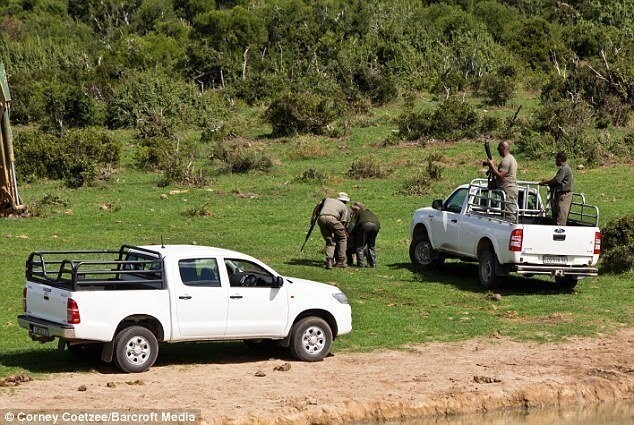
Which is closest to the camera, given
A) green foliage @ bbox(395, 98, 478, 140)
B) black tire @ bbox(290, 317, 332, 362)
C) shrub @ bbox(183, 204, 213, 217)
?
black tire @ bbox(290, 317, 332, 362)

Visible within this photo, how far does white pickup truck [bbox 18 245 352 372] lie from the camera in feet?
49.8

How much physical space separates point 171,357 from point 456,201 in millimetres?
8607

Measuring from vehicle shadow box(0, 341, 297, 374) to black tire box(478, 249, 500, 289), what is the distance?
5760 millimetres

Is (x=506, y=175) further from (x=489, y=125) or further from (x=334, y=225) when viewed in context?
(x=489, y=125)

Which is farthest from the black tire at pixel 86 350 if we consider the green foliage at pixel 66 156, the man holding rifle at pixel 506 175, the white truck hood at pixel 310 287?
the green foliage at pixel 66 156

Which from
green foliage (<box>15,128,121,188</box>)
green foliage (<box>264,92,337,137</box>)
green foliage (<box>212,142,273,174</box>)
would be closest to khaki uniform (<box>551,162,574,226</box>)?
green foliage (<box>212,142,273,174</box>)

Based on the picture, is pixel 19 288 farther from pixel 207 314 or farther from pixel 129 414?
pixel 129 414

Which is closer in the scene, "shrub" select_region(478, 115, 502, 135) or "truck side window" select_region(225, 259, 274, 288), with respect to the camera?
"truck side window" select_region(225, 259, 274, 288)

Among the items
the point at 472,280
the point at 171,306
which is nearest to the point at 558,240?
the point at 472,280

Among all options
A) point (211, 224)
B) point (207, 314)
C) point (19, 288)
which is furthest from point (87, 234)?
point (207, 314)

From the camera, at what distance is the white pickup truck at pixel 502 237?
845 inches

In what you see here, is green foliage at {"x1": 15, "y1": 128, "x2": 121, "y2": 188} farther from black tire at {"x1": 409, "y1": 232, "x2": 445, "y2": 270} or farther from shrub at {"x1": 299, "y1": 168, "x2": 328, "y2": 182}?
black tire at {"x1": 409, "y1": 232, "x2": 445, "y2": 270}

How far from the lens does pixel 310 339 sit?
16.7m

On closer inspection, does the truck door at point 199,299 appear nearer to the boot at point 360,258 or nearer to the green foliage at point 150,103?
the boot at point 360,258
